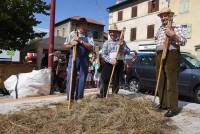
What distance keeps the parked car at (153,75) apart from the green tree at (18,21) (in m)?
8.49

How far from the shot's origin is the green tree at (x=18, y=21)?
67.7 ft

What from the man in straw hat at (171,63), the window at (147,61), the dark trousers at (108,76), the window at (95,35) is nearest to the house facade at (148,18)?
the window at (95,35)

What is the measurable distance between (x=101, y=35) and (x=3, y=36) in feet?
143

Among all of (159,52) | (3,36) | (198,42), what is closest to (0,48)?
(3,36)

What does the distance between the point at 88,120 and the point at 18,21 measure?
16809mm

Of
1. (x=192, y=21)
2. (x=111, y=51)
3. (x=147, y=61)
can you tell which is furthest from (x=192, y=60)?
(x=192, y=21)

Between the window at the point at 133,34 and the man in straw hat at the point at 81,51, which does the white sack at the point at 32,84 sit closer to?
the man in straw hat at the point at 81,51

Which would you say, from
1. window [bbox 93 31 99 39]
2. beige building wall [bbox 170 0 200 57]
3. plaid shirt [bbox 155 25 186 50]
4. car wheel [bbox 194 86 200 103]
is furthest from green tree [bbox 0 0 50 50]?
window [bbox 93 31 99 39]

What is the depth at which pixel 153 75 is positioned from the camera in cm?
1363

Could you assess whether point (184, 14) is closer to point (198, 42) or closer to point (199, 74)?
point (198, 42)

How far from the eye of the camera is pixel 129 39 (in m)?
44.8

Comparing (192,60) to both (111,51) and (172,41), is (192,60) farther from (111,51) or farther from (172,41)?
(172,41)

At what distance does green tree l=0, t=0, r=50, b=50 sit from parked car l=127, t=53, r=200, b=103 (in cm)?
849

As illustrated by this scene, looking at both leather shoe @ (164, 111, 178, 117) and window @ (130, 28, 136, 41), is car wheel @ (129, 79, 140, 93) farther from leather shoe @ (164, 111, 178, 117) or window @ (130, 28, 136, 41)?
window @ (130, 28, 136, 41)
